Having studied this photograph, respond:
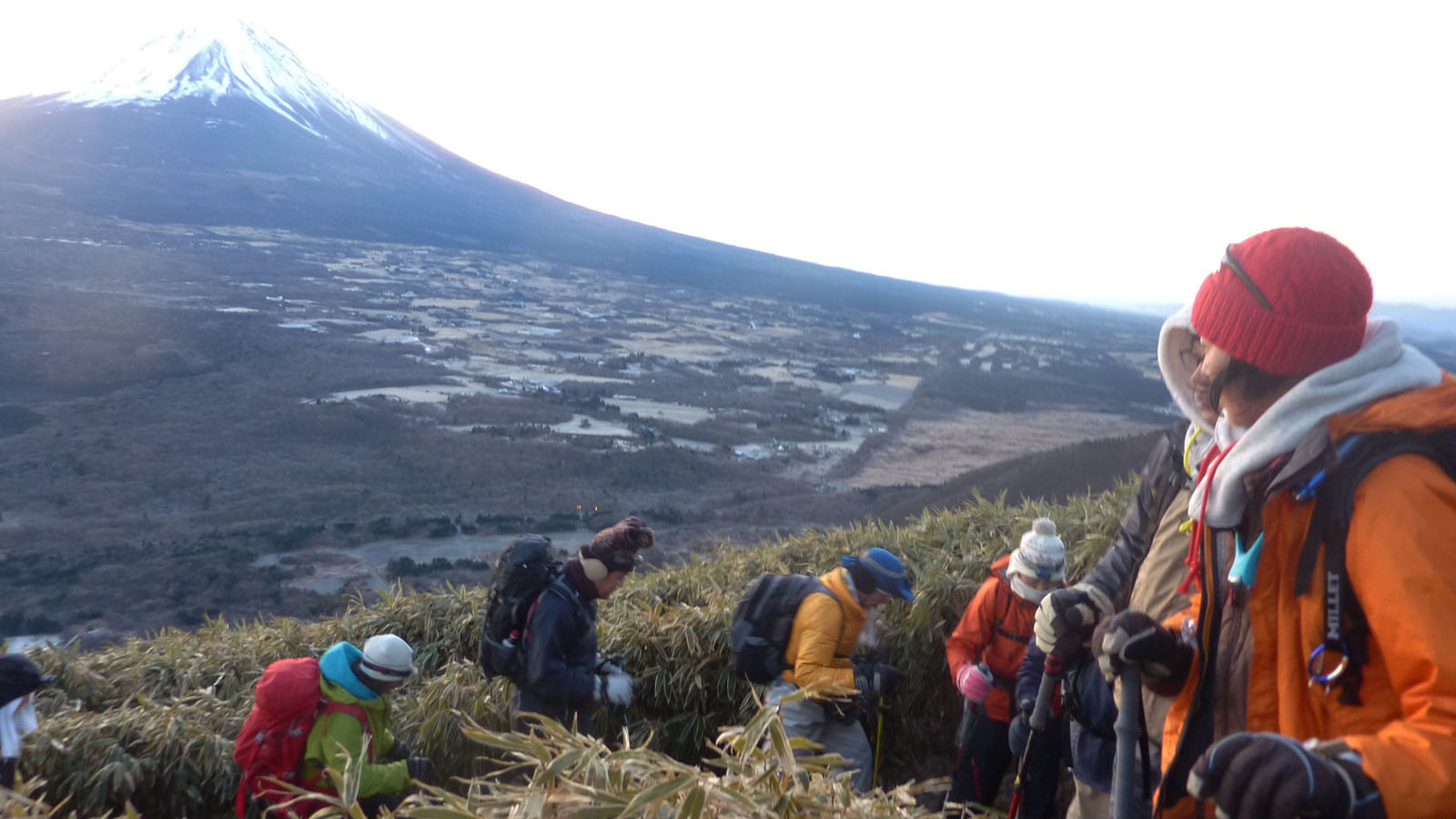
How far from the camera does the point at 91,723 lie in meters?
3.79

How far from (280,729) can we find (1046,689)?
2.43 meters

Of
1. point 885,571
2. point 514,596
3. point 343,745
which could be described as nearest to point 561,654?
point 514,596

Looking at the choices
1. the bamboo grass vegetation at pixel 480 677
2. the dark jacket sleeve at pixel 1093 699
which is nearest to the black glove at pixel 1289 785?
the dark jacket sleeve at pixel 1093 699

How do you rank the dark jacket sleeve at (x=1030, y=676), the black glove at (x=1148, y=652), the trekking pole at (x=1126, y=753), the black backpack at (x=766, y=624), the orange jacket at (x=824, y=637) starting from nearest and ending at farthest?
1. the black glove at (x=1148, y=652)
2. the trekking pole at (x=1126, y=753)
3. the dark jacket sleeve at (x=1030, y=676)
4. the orange jacket at (x=824, y=637)
5. the black backpack at (x=766, y=624)

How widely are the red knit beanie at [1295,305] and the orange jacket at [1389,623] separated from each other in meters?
0.15

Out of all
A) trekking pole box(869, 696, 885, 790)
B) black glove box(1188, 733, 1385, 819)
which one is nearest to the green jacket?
trekking pole box(869, 696, 885, 790)

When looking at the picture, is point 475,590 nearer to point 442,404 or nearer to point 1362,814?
point 1362,814

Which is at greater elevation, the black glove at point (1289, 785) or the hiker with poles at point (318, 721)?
the black glove at point (1289, 785)

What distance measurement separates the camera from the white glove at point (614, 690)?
11.0ft

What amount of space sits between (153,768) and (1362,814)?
4.28 metres

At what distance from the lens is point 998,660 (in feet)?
11.3

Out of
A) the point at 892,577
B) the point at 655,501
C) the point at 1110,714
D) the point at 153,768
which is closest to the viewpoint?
the point at 1110,714

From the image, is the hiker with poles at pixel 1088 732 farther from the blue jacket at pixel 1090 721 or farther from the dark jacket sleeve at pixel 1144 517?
the dark jacket sleeve at pixel 1144 517

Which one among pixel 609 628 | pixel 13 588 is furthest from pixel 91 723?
pixel 13 588
